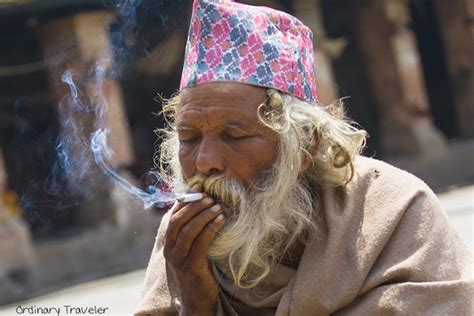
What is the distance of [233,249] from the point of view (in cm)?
304

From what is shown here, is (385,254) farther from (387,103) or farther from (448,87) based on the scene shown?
(448,87)

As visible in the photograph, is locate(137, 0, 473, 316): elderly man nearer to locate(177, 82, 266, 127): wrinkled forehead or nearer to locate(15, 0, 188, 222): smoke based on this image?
locate(177, 82, 266, 127): wrinkled forehead

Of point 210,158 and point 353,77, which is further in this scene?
point 353,77

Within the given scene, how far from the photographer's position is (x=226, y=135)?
3.02 metres

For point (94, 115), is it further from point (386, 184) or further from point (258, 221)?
point (386, 184)

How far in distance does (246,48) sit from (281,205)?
0.47 metres

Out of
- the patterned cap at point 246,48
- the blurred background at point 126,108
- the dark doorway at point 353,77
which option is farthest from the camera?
the dark doorway at point 353,77

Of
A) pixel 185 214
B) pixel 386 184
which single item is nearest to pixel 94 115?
pixel 185 214

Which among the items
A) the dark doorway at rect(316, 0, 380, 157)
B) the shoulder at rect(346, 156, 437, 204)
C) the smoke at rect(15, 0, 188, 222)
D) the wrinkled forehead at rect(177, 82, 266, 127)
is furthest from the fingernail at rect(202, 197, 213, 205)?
the dark doorway at rect(316, 0, 380, 157)

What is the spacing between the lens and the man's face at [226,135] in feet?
9.80

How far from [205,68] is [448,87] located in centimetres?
1726

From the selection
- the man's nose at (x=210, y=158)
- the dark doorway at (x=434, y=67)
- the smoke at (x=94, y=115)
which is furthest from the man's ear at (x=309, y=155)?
the dark doorway at (x=434, y=67)

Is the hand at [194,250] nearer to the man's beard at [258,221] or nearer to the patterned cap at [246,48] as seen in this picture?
the man's beard at [258,221]

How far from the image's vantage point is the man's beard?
301 cm
